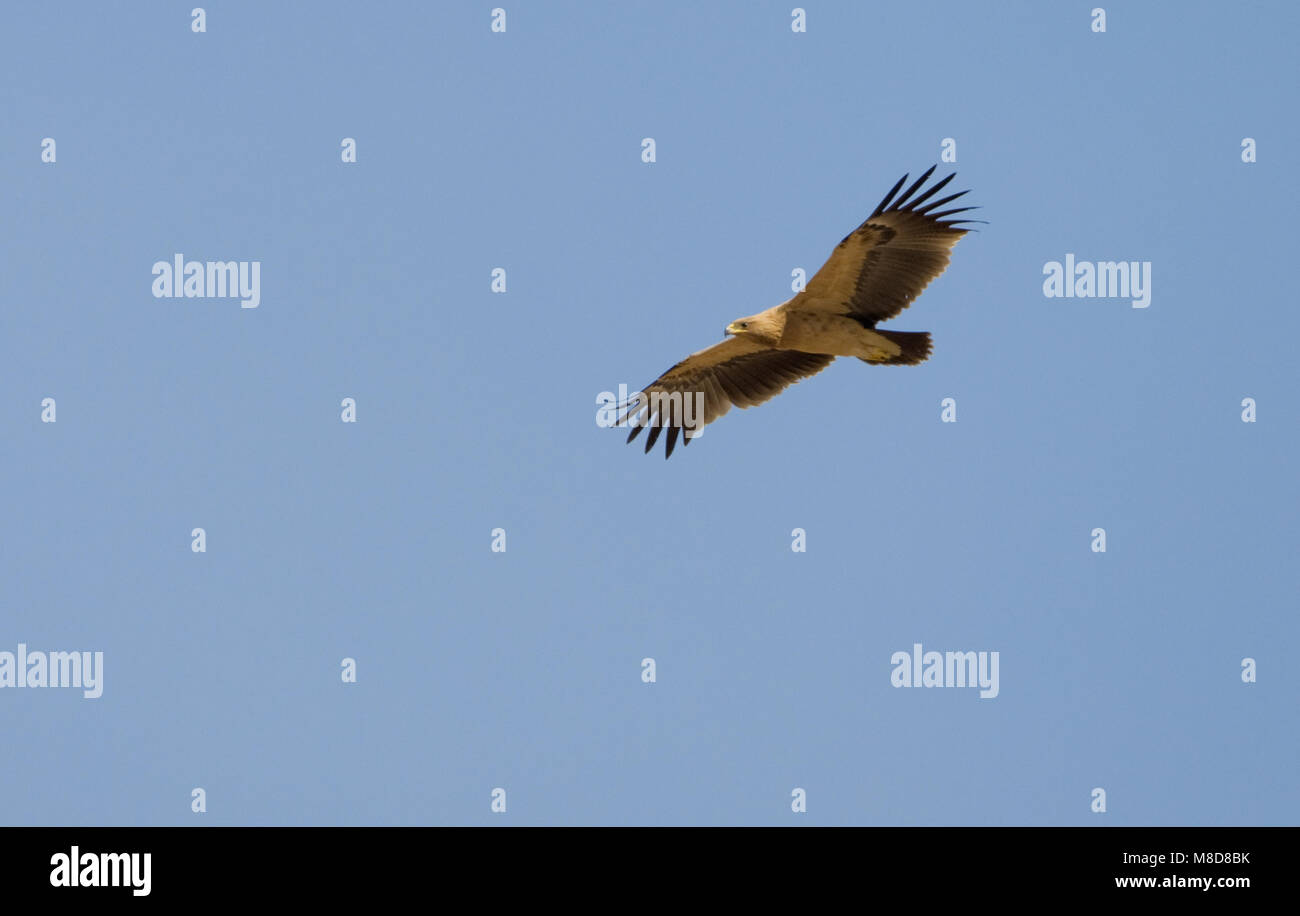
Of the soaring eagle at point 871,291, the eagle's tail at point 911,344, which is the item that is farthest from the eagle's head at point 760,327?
the eagle's tail at point 911,344

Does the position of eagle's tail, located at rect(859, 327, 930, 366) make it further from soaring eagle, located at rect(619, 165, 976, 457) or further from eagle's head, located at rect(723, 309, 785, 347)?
eagle's head, located at rect(723, 309, 785, 347)

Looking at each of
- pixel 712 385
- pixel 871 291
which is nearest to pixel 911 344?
pixel 871 291

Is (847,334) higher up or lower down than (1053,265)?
lower down

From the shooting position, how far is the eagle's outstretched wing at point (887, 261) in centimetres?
1728

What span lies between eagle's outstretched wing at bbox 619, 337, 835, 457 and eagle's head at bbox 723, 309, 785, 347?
1.01 metres

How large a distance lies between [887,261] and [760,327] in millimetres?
1447

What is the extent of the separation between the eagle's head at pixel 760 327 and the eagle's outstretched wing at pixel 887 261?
294 millimetres

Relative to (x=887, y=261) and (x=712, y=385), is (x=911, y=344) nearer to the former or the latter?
(x=887, y=261)

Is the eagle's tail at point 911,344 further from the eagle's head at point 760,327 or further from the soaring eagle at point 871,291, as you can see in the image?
the eagle's head at point 760,327

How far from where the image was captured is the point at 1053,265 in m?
22.6
